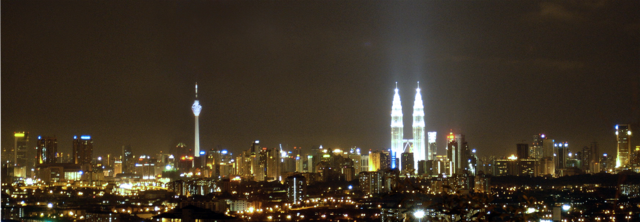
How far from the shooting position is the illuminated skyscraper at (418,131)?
43.0m

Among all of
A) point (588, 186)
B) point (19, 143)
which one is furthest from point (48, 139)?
point (588, 186)

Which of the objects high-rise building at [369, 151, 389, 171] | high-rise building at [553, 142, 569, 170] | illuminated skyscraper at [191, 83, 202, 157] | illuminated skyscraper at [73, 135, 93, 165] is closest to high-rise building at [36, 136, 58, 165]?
illuminated skyscraper at [73, 135, 93, 165]

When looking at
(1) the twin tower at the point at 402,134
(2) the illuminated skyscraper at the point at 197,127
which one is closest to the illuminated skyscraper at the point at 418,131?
(1) the twin tower at the point at 402,134

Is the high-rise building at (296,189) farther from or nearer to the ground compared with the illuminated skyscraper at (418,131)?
nearer to the ground

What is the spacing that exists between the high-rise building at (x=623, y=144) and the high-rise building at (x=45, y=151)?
125 feet

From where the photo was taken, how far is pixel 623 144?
39906 millimetres


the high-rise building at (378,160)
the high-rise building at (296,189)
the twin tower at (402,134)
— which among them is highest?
the twin tower at (402,134)

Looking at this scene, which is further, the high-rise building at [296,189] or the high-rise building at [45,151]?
the high-rise building at [45,151]

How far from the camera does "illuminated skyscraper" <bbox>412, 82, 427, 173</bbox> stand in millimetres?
43031

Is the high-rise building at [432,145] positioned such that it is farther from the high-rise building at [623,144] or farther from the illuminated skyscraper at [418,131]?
the high-rise building at [623,144]

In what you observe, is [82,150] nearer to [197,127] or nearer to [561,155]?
[197,127]

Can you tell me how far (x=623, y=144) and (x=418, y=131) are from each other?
11169 mm

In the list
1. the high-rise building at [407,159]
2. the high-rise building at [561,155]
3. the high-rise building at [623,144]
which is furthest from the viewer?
the high-rise building at [561,155]

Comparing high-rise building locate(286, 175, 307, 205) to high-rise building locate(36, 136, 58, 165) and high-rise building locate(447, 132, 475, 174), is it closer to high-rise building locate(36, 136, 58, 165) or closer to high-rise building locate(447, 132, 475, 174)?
high-rise building locate(447, 132, 475, 174)
